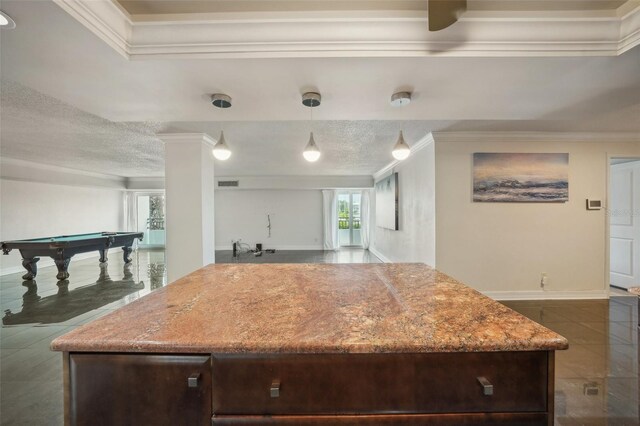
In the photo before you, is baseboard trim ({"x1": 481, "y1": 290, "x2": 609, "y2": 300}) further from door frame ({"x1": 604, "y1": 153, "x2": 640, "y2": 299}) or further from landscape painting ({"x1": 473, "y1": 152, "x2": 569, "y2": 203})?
landscape painting ({"x1": 473, "y1": 152, "x2": 569, "y2": 203})

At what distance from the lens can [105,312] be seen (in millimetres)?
3428

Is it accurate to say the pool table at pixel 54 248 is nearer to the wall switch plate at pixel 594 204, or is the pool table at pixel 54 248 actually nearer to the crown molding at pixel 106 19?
the crown molding at pixel 106 19

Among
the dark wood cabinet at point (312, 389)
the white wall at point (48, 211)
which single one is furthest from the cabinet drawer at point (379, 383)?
the white wall at point (48, 211)

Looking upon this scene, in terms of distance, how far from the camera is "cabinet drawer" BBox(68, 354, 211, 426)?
0.84 metres

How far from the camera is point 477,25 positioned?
1590 mm

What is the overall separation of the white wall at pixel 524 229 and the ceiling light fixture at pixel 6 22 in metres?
4.09

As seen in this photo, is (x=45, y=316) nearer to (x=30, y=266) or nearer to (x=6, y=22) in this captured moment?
(x=30, y=266)

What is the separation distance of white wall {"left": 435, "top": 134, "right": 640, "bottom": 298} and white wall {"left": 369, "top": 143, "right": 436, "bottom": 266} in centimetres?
16

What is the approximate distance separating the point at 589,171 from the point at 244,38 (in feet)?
16.2

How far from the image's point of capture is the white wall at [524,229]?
12.4ft

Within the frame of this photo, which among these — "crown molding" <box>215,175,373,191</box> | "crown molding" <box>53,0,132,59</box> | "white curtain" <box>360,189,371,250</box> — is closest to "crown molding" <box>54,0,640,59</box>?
"crown molding" <box>53,0,132,59</box>

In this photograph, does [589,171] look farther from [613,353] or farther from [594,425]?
[594,425]

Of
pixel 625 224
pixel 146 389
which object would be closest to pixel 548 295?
pixel 625 224

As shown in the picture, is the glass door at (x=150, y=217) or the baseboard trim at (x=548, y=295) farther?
the glass door at (x=150, y=217)
